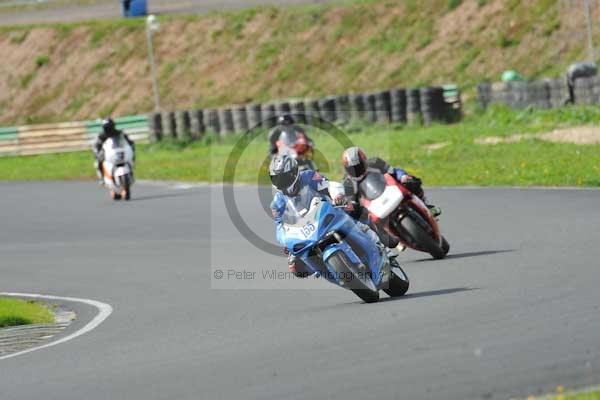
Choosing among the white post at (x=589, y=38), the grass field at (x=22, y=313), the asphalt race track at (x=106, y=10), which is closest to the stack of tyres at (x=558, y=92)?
the white post at (x=589, y=38)

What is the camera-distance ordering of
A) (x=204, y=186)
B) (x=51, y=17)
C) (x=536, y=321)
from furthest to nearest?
1. (x=51, y=17)
2. (x=204, y=186)
3. (x=536, y=321)

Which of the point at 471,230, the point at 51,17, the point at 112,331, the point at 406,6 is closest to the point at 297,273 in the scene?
the point at 112,331

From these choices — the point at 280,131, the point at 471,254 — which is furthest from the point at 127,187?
the point at 471,254

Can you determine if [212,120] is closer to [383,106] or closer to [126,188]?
[383,106]

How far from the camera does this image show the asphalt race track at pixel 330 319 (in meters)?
7.47

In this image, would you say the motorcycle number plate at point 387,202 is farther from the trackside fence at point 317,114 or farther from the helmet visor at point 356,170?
the trackside fence at point 317,114

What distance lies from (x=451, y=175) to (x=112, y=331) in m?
Answer: 13.4

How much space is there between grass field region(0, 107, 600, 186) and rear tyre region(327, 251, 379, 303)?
29.8 ft

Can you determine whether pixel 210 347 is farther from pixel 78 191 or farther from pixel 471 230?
pixel 78 191

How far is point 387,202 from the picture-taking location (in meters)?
12.9

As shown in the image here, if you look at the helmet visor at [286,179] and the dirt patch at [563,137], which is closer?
the helmet visor at [286,179]

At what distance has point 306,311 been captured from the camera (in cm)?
1108

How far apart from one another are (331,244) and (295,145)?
37.6 feet

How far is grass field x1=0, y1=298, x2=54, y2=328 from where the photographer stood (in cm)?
1224
